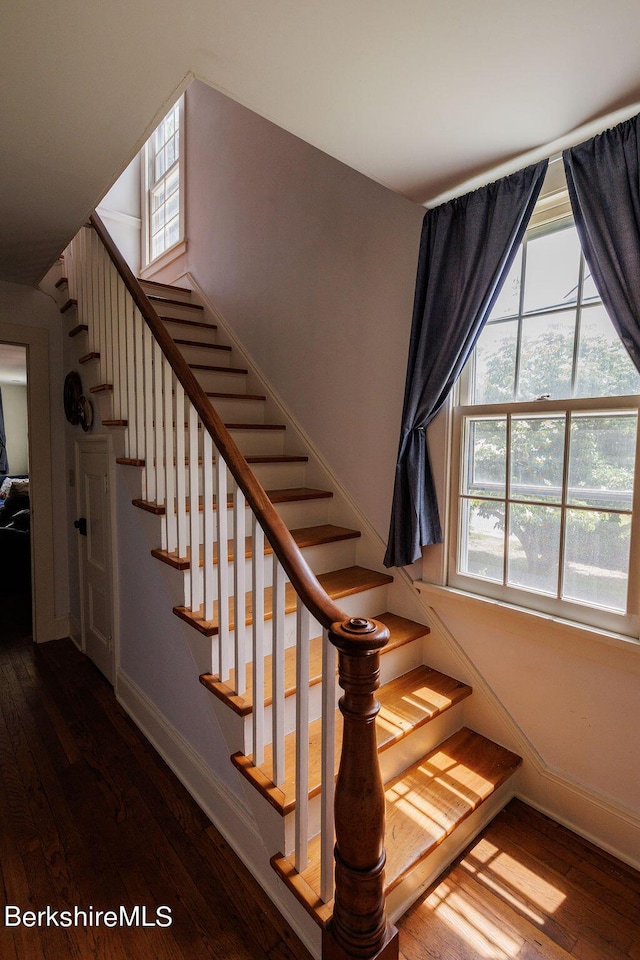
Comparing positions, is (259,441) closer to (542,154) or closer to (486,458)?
(486,458)

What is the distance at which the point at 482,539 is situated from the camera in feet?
6.75

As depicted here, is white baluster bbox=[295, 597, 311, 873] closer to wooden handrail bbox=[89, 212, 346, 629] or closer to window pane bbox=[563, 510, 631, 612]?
wooden handrail bbox=[89, 212, 346, 629]

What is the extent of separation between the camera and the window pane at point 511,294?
1.91m

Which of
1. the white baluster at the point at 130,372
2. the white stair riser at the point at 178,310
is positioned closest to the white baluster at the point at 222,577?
the white baluster at the point at 130,372

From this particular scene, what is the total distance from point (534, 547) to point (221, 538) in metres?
1.22

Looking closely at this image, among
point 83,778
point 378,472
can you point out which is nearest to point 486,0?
point 378,472

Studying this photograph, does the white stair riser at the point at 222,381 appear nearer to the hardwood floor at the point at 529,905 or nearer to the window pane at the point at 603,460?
the window pane at the point at 603,460

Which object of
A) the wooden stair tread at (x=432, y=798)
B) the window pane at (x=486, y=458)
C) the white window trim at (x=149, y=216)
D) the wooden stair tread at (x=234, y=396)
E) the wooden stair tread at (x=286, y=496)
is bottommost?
the wooden stair tread at (x=432, y=798)

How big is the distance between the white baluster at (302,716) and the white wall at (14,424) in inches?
344

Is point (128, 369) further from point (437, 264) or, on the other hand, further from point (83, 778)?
point (83, 778)

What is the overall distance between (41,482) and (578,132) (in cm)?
358

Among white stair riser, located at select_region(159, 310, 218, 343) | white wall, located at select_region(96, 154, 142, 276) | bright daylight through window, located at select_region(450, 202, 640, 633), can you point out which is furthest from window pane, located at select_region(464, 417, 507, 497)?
white wall, located at select_region(96, 154, 142, 276)

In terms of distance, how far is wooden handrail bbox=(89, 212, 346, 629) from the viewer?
47.9 inches

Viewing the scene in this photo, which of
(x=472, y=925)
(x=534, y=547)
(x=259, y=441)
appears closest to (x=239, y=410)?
(x=259, y=441)
